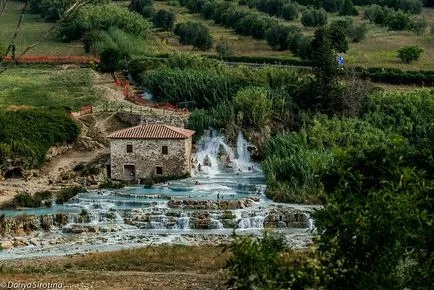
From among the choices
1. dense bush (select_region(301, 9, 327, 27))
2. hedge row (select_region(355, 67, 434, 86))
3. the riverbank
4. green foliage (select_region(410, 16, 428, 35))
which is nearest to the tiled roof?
the riverbank

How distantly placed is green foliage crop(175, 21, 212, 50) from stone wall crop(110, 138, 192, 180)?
38.0 m

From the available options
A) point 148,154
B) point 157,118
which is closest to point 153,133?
point 148,154

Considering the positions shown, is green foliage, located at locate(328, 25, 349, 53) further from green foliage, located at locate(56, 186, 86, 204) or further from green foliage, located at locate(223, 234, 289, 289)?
green foliage, located at locate(223, 234, 289, 289)

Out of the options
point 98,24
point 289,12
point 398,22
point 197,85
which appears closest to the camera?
point 197,85

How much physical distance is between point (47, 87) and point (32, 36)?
2453 cm

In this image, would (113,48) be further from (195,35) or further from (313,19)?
(313,19)

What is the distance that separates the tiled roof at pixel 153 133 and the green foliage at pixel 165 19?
167 ft

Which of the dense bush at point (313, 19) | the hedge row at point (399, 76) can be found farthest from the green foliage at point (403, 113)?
the dense bush at point (313, 19)

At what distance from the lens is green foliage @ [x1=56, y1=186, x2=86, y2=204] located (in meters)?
51.6

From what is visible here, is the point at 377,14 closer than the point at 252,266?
No

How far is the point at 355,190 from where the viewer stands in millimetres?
26641

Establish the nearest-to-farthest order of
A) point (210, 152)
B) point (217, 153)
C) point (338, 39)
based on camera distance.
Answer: point (217, 153) < point (210, 152) < point (338, 39)

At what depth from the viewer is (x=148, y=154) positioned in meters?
57.0

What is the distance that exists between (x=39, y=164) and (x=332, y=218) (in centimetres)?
3730
